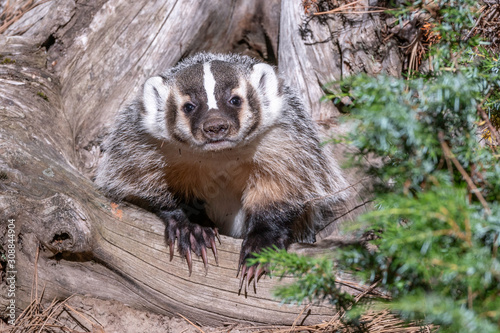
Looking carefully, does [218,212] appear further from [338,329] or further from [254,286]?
[338,329]

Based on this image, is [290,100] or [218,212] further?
[218,212]

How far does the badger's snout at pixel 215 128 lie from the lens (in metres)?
2.01

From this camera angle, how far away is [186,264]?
89.3 inches

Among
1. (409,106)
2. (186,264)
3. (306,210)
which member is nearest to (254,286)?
A: (186,264)

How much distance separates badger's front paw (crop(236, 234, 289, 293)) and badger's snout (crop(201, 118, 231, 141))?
52 centimetres

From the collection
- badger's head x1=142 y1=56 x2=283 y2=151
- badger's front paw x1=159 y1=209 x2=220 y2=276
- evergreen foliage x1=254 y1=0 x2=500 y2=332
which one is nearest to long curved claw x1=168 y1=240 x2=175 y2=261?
badger's front paw x1=159 y1=209 x2=220 y2=276

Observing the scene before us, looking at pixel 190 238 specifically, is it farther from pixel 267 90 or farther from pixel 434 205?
pixel 434 205

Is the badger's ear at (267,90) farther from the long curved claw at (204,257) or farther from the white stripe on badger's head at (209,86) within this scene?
the long curved claw at (204,257)

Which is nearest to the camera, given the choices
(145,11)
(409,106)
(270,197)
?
(409,106)

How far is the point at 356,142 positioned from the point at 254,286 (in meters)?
1.06

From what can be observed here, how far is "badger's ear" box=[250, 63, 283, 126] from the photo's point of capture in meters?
2.33

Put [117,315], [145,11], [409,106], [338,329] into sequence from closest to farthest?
[409,106], [338,329], [117,315], [145,11]

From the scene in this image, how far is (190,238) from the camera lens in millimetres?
2316

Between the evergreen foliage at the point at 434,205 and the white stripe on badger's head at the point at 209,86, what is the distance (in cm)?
88
